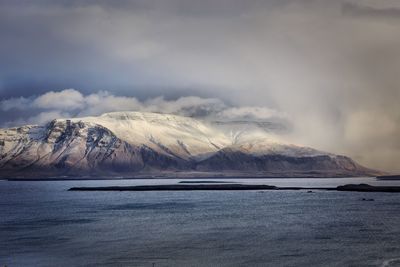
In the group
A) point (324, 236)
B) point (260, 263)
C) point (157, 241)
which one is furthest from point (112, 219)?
point (260, 263)

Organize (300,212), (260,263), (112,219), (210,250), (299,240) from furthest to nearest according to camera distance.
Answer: (300,212) < (112,219) < (299,240) < (210,250) < (260,263)

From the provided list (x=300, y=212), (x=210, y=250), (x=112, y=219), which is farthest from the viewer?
(x=300, y=212)

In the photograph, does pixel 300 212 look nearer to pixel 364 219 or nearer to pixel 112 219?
pixel 364 219

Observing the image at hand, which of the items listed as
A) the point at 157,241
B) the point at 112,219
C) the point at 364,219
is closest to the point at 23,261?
the point at 157,241

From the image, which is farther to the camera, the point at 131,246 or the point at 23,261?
the point at 131,246

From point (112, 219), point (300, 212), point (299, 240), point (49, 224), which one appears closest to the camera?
point (299, 240)

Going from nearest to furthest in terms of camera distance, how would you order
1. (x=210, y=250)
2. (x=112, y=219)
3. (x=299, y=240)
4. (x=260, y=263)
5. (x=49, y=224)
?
(x=260, y=263), (x=210, y=250), (x=299, y=240), (x=49, y=224), (x=112, y=219)

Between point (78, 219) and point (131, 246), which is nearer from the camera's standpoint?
point (131, 246)

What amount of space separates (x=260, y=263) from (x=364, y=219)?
49.8 meters

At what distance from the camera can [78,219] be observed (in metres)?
108

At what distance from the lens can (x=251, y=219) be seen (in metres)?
102

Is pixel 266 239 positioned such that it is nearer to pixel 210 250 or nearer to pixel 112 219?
pixel 210 250

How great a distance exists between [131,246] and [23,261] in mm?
13830

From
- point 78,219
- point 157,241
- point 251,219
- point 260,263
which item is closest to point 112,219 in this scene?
point 78,219
